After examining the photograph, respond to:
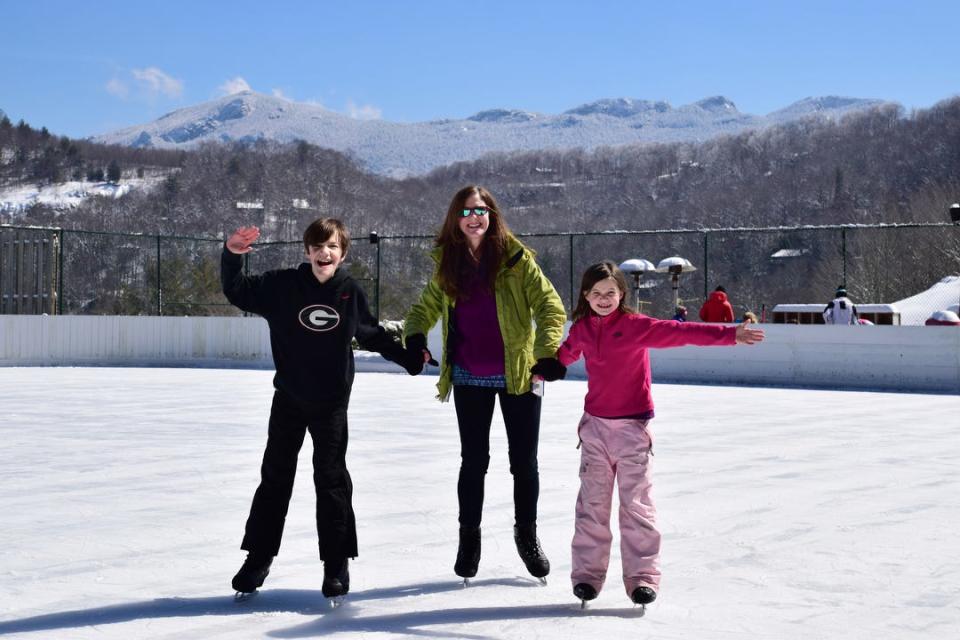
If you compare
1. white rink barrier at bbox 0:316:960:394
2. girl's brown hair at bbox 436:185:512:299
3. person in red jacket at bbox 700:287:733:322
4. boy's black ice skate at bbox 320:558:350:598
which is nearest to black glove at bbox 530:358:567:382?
girl's brown hair at bbox 436:185:512:299

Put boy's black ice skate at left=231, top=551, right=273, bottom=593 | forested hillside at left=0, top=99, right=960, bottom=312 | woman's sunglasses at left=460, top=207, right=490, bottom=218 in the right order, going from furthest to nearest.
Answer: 1. forested hillside at left=0, top=99, right=960, bottom=312
2. woman's sunglasses at left=460, top=207, right=490, bottom=218
3. boy's black ice skate at left=231, top=551, right=273, bottom=593

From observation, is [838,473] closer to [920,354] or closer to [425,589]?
[425,589]

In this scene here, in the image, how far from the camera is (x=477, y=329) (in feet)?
13.6

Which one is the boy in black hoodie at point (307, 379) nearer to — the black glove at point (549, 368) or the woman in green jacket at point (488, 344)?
the woman in green jacket at point (488, 344)

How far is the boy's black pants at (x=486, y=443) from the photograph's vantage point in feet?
13.5

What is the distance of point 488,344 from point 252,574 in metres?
1.17

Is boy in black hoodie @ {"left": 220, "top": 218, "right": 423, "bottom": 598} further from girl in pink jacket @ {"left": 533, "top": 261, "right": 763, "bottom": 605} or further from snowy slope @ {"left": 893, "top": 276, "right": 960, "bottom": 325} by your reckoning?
snowy slope @ {"left": 893, "top": 276, "right": 960, "bottom": 325}

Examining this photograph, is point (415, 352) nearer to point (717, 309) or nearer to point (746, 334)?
point (746, 334)

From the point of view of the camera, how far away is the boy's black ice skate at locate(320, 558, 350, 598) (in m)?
3.81

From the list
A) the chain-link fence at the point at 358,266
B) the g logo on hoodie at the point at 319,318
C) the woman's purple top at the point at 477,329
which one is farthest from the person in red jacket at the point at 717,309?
the g logo on hoodie at the point at 319,318

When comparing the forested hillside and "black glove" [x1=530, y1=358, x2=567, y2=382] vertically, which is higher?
the forested hillside

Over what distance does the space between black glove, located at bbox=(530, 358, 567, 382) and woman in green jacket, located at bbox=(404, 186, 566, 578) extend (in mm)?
34

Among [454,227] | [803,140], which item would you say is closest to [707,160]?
[803,140]

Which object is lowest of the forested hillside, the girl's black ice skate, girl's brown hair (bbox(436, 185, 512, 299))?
the girl's black ice skate
